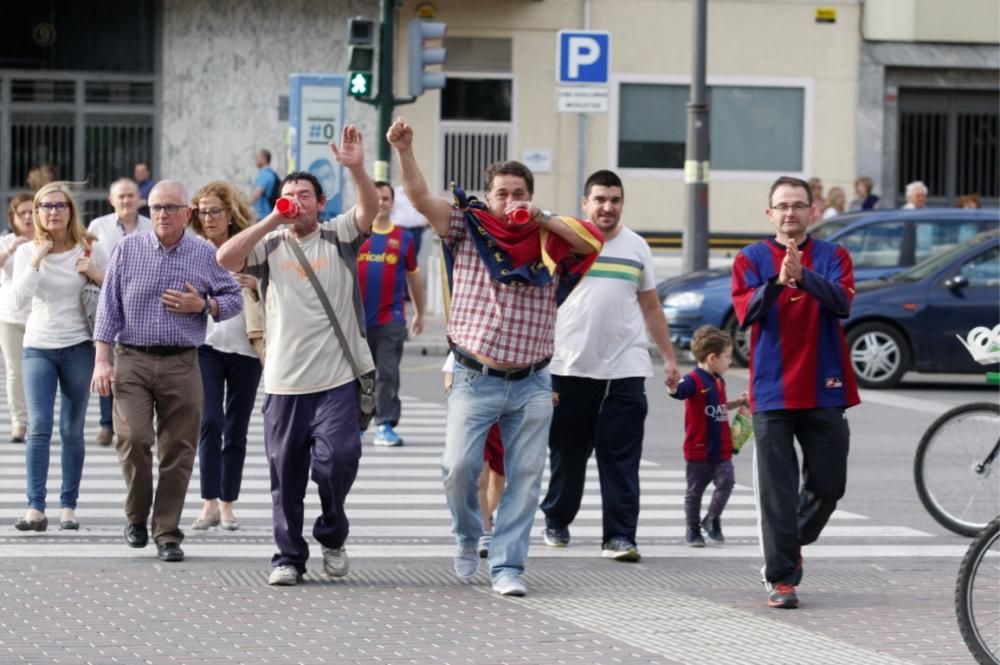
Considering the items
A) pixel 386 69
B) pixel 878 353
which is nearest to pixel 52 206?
pixel 878 353

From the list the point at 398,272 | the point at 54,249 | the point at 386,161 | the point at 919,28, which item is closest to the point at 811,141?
the point at 919,28

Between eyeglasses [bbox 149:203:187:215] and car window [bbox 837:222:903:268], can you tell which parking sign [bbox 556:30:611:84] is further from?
eyeglasses [bbox 149:203:187:215]

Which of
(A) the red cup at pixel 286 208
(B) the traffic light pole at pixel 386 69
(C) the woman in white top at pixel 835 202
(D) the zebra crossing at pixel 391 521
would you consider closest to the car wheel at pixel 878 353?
(D) the zebra crossing at pixel 391 521

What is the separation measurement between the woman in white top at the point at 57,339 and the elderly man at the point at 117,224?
2.00 meters

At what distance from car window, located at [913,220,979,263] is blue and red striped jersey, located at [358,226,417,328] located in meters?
8.27

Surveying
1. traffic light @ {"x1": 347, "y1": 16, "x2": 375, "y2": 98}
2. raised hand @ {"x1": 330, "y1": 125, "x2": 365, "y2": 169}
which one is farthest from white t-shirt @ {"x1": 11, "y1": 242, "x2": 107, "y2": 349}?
traffic light @ {"x1": 347, "y1": 16, "x2": 375, "y2": 98}

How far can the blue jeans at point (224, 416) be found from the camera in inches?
399

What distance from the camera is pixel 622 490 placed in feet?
31.3

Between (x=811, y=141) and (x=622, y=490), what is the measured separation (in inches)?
803

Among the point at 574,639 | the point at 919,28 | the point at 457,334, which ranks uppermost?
the point at 919,28

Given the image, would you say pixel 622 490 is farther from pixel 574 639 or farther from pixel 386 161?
pixel 386 161

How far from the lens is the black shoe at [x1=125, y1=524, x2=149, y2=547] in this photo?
931cm

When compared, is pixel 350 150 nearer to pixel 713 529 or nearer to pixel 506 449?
pixel 506 449

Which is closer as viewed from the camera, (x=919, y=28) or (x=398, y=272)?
(x=398, y=272)
